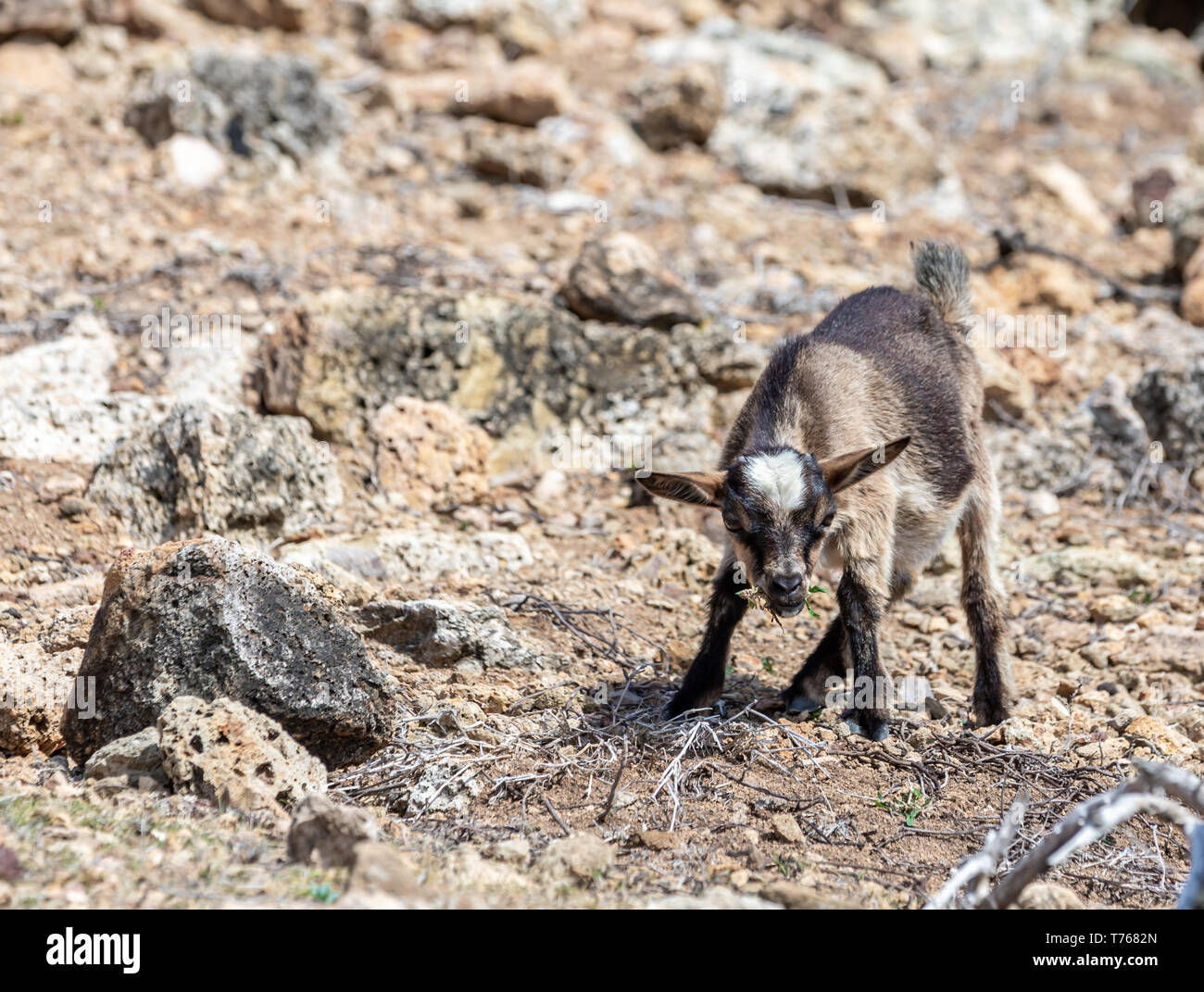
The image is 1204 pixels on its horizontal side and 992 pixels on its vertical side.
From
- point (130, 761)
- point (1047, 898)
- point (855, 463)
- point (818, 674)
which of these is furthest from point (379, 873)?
point (818, 674)

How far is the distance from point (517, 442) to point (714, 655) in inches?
134

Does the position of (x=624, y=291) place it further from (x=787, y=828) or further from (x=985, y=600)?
(x=787, y=828)

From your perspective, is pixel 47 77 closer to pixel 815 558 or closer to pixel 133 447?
pixel 133 447

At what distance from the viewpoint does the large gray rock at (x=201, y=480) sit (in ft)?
22.5

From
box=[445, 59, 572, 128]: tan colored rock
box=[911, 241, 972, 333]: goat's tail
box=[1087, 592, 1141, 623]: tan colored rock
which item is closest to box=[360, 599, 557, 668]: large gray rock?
box=[911, 241, 972, 333]: goat's tail

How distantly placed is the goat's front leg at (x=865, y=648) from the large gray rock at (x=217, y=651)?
7.36ft

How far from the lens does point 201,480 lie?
684cm

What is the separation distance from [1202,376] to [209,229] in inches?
320

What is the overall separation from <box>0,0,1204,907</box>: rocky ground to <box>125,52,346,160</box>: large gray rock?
0.04 m

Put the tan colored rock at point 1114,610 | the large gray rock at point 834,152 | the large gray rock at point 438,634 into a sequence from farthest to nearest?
the large gray rock at point 834,152
the tan colored rock at point 1114,610
the large gray rock at point 438,634

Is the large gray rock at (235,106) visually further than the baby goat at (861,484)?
Yes

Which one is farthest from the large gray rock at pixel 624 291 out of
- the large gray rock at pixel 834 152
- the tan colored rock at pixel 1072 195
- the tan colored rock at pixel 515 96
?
the tan colored rock at pixel 1072 195

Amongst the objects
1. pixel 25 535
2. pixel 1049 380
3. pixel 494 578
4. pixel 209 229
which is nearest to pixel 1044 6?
pixel 1049 380

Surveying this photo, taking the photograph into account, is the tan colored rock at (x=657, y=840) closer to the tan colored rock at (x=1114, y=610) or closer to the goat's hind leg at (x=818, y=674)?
the goat's hind leg at (x=818, y=674)
